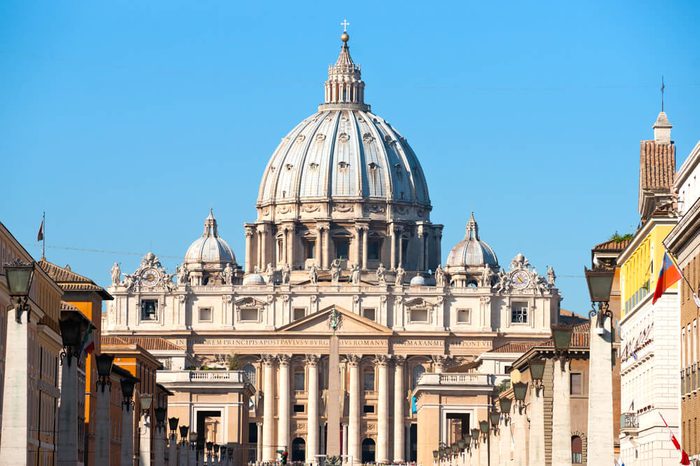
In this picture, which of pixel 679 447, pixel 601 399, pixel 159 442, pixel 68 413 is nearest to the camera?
pixel 601 399

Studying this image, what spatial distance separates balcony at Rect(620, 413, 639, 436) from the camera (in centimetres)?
6812

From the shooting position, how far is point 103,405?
56.4 m

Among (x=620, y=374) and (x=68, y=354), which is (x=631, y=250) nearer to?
(x=620, y=374)

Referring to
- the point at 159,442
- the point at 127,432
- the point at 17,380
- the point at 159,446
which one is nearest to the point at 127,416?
the point at 127,432

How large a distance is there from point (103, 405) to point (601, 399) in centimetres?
2123

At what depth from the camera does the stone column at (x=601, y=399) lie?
36969mm

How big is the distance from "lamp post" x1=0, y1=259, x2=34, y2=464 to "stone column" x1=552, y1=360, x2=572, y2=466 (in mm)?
9288

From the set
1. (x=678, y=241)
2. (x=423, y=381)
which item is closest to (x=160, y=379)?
(x=423, y=381)

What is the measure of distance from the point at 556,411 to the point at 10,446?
9732mm

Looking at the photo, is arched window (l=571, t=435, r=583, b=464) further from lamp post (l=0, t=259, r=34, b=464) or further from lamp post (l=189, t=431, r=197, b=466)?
lamp post (l=0, t=259, r=34, b=464)

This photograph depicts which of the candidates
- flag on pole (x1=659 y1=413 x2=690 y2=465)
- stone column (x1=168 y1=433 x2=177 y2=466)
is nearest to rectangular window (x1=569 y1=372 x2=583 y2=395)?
stone column (x1=168 y1=433 x2=177 y2=466)

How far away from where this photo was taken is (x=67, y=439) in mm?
45625

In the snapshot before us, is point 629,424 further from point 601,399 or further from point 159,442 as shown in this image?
point 601,399

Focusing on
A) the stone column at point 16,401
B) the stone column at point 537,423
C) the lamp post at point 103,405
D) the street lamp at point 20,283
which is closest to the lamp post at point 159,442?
the lamp post at point 103,405
